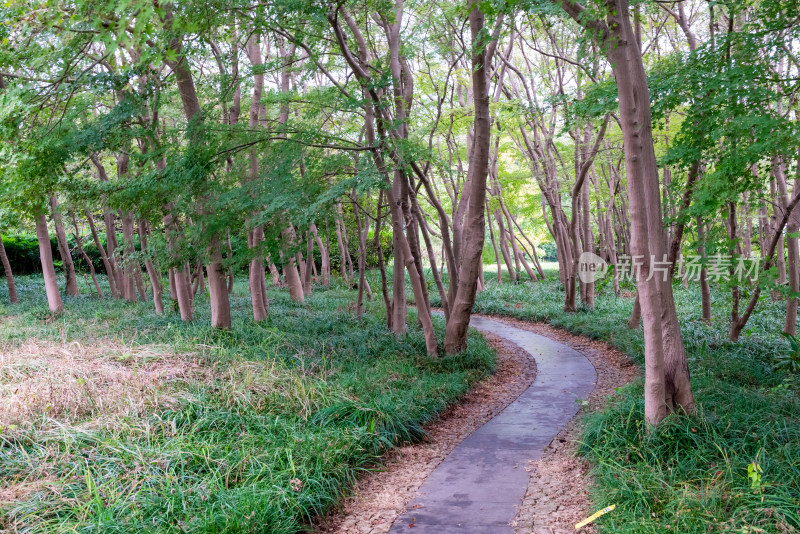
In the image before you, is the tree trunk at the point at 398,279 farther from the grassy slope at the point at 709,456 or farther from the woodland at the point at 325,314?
the grassy slope at the point at 709,456

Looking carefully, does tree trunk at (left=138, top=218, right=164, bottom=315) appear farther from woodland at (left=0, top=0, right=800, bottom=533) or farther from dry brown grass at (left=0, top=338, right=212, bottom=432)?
dry brown grass at (left=0, top=338, right=212, bottom=432)

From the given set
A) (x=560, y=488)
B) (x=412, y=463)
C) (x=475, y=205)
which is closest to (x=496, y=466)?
(x=560, y=488)

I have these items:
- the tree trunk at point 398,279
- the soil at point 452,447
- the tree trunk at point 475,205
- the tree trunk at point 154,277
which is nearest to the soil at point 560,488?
the soil at point 452,447

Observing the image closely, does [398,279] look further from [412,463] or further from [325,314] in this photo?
[412,463]

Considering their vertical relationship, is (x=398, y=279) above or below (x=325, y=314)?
above

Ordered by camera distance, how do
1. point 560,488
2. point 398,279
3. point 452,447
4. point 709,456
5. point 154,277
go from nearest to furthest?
point 709,456 < point 560,488 < point 452,447 < point 398,279 < point 154,277

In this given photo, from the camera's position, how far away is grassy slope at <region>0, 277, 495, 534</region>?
367 centimetres

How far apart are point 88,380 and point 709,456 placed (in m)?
5.69

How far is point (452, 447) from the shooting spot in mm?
5637

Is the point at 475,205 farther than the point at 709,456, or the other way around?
the point at 475,205

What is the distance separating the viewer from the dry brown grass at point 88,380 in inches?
198

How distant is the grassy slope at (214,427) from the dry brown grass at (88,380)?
27 millimetres

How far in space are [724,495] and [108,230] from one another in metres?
15.1

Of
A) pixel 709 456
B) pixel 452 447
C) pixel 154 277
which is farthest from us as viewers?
pixel 154 277
